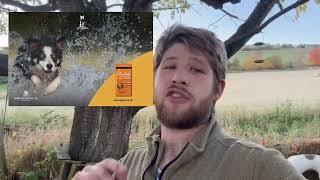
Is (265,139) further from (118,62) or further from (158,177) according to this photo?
(158,177)

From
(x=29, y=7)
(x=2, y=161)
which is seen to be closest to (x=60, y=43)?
(x=29, y=7)

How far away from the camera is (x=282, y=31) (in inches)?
100.0

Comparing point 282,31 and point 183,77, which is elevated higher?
point 282,31

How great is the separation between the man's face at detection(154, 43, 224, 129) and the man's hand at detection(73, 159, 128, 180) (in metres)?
0.27

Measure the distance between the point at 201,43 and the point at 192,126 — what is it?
21 centimetres

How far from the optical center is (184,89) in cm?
115

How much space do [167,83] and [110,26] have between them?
143 cm

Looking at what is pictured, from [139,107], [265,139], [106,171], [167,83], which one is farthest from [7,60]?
[106,171]

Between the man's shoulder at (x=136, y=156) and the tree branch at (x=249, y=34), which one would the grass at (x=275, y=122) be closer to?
the tree branch at (x=249, y=34)

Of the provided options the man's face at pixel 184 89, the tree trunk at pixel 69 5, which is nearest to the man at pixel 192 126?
the man's face at pixel 184 89

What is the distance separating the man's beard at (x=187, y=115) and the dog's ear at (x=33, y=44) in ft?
5.17

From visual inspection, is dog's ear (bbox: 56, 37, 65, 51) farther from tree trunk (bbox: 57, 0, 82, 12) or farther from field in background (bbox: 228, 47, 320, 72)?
field in background (bbox: 228, 47, 320, 72)

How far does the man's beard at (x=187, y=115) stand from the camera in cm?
113

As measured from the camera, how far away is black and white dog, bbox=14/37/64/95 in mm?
2551
